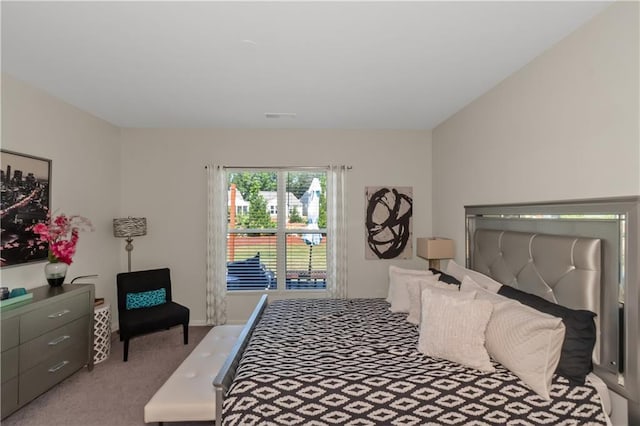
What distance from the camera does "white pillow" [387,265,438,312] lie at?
2.82 metres

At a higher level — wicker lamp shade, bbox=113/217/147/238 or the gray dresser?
wicker lamp shade, bbox=113/217/147/238

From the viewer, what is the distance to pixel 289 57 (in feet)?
7.25

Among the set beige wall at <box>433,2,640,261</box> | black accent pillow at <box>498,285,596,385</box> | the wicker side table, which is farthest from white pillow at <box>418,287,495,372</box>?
the wicker side table

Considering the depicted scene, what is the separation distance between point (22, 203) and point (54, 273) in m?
0.67

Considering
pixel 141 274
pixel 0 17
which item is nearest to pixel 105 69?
pixel 0 17

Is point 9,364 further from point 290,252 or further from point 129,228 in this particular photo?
point 290,252

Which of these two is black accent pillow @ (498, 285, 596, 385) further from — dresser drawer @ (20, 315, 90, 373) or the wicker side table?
the wicker side table

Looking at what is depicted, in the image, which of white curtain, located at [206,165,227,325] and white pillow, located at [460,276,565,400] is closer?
white pillow, located at [460,276,565,400]

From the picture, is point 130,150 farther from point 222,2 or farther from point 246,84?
point 222,2

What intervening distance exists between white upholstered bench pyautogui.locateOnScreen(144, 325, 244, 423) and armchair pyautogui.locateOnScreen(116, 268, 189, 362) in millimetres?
1034

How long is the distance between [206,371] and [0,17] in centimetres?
258

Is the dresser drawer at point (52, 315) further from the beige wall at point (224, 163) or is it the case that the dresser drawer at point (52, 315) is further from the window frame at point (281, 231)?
the window frame at point (281, 231)

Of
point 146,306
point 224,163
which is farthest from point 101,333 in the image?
point 224,163

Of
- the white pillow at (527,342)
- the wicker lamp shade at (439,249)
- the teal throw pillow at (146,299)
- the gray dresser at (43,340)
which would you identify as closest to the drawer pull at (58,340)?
the gray dresser at (43,340)
